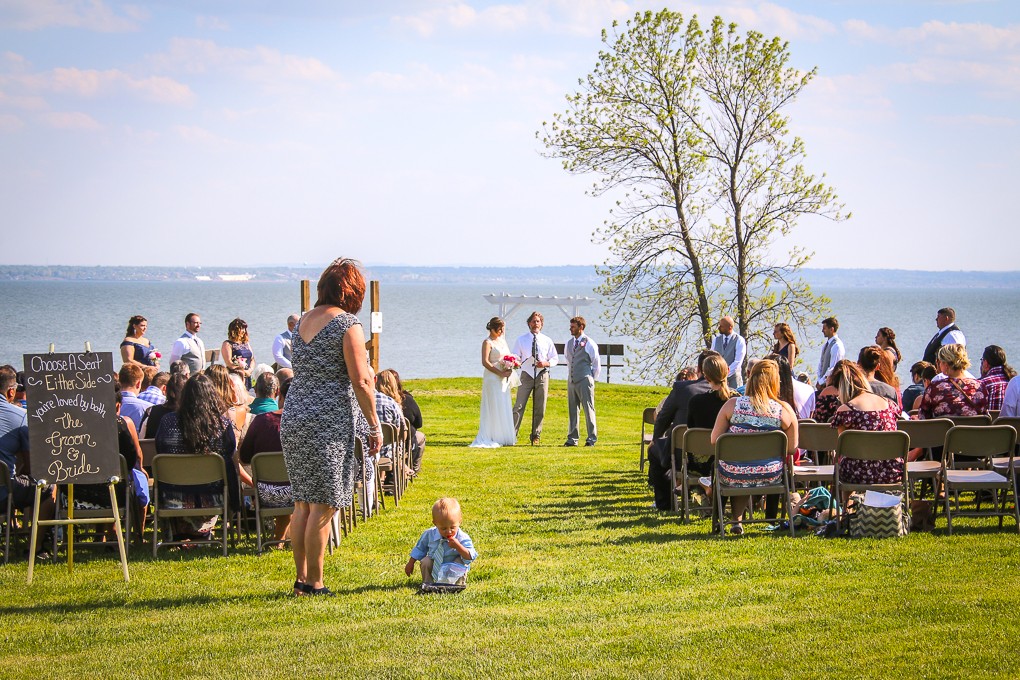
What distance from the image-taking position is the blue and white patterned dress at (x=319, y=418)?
6414 mm

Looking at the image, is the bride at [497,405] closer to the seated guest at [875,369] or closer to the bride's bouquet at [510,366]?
the bride's bouquet at [510,366]

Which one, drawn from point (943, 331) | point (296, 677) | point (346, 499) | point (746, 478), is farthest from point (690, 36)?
point (296, 677)

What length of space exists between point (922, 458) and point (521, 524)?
3.93 meters

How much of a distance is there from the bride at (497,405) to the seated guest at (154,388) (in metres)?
5.27

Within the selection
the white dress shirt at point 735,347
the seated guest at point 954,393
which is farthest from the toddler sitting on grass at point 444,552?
the white dress shirt at point 735,347

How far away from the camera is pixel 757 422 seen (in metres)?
8.55

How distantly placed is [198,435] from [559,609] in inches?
132

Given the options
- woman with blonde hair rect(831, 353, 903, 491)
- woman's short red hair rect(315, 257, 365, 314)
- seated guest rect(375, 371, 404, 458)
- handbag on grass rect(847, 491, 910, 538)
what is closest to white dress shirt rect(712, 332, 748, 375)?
seated guest rect(375, 371, 404, 458)

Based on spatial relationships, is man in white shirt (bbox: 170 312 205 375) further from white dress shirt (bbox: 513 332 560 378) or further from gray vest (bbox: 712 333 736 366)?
gray vest (bbox: 712 333 736 366)

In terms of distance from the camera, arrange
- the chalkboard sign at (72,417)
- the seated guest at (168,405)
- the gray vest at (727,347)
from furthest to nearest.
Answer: the gray vest at (727,347) < the seated guest at (168,405) < the chalkboard sign at (72,417)

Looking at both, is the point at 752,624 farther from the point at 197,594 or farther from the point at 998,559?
the point at 197,594

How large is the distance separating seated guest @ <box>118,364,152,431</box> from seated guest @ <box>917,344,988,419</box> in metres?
7.45

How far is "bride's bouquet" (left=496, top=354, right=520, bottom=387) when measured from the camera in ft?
51.1

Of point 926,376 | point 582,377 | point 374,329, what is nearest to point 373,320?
point 374,329
